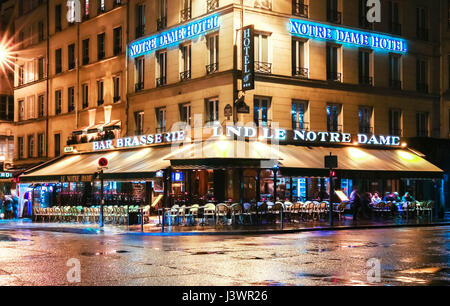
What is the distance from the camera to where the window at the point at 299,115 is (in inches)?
1281

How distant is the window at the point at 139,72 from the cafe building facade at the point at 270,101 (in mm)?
70

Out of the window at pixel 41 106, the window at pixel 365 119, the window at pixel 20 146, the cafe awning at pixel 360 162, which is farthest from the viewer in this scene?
the window at pixel 20 146

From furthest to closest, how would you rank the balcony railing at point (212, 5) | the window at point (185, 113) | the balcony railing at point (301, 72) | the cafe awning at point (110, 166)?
the window at point (185, 113)
the balcony railing at point (301, 72)
the balcony railing at point (212, 5)
the cafe awning at point (110, 166)

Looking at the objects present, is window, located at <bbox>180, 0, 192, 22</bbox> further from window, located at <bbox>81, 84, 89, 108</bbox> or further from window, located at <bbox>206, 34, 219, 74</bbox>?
window, located at <bbox>81, 84, 89, 108</bbox>

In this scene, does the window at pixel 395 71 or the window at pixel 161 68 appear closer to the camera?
the window at pixel 161 68

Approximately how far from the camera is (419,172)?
3303 cm

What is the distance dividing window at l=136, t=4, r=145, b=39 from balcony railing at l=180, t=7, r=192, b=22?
397 cm

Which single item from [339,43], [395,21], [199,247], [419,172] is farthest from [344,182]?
[199,247]

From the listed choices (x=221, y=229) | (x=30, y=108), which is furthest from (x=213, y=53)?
(x=30, y=108)

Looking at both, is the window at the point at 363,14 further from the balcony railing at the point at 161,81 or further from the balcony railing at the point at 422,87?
the balcony railing at the point at 161,81

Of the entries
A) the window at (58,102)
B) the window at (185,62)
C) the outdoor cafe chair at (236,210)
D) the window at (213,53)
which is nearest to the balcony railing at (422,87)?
the window at (213,53)

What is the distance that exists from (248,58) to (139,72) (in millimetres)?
10116

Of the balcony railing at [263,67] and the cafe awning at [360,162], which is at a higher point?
the balcony railing at [263,67]
